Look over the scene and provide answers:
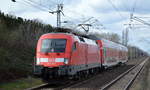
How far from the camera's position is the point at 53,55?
16141 millimetres

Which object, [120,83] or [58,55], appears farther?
[120,83]

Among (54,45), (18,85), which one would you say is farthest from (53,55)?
(18,85)

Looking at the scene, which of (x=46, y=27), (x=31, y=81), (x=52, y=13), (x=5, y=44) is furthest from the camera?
(x=46, y=27)

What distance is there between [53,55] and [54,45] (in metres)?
0.72

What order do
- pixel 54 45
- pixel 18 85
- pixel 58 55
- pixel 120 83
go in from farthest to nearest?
pixel 120 83, pixel 54 45, pixel 58 55, pixel 18 85

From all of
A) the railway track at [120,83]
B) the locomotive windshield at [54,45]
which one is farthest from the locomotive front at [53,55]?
the railway track at [120,83]

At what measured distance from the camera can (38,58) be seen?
643 inches

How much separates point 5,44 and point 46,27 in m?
13.1

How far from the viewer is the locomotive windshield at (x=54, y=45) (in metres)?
16.3

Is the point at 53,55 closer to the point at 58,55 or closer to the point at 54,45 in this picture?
the point at 58,55

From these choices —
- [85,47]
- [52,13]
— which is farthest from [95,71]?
[52,13]

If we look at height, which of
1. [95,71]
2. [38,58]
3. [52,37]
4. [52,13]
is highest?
[52,13]

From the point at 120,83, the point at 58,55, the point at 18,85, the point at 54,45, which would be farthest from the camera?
the point at 120,83

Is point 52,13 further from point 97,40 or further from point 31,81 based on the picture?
point 31,81
